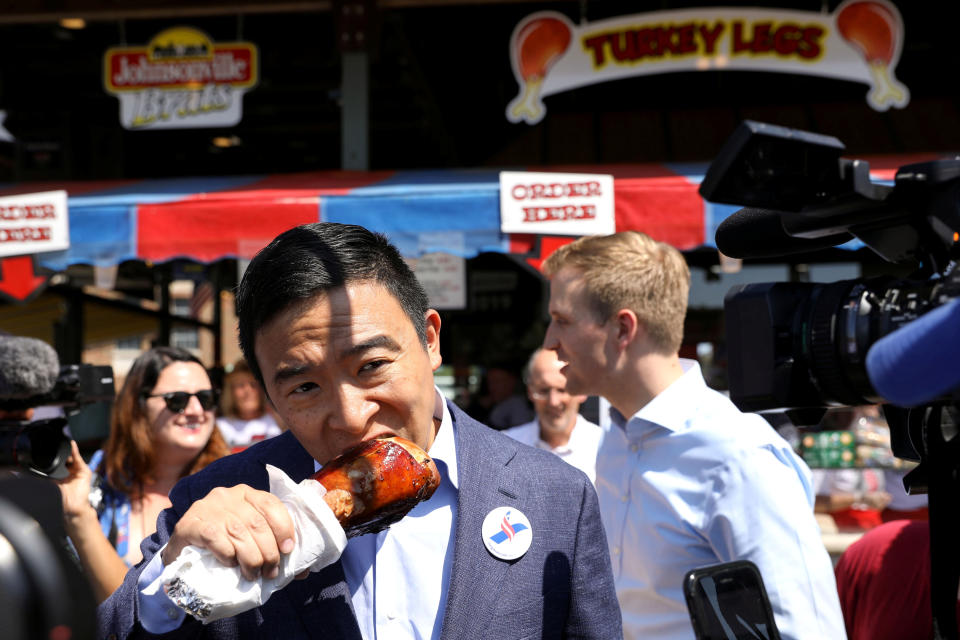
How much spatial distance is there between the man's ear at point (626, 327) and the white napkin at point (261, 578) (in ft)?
5.25

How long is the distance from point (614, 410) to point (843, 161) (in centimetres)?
180

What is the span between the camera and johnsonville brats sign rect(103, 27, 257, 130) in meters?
6.77

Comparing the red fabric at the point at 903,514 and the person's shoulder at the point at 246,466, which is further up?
the person's shoulder at the point at 246,466

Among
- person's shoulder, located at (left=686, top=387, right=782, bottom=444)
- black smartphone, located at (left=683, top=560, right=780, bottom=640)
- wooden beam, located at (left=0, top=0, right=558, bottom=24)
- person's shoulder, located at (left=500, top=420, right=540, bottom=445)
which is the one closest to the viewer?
black smartphone, located at (left=683, top=560, right=780, bottom=640)

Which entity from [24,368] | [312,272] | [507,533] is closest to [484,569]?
[507,533]

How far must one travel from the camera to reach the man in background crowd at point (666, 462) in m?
2.18

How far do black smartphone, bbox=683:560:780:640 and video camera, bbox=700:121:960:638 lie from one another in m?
0.25

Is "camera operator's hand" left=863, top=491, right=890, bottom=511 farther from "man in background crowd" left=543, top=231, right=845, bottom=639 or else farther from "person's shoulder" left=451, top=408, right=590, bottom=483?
"person's shoulder" left=451, top=408, right=590, bottom=483

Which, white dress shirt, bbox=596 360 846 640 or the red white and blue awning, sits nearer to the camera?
white dress shirt, bbox=596 360 846 640

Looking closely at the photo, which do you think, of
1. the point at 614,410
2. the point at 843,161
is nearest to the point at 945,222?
the point at 843,161

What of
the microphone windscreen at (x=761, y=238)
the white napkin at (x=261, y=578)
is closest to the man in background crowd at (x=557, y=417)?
the microphone windscreen at (x=761, y=238)

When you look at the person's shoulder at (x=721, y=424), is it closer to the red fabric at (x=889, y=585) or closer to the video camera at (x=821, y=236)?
the red fabric at (x=889, y=585)

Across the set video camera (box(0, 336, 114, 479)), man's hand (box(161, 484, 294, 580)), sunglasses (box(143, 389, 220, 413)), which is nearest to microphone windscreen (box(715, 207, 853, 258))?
man's hand (box(161, 484, 294, 580))

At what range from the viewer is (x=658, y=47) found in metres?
6.35
